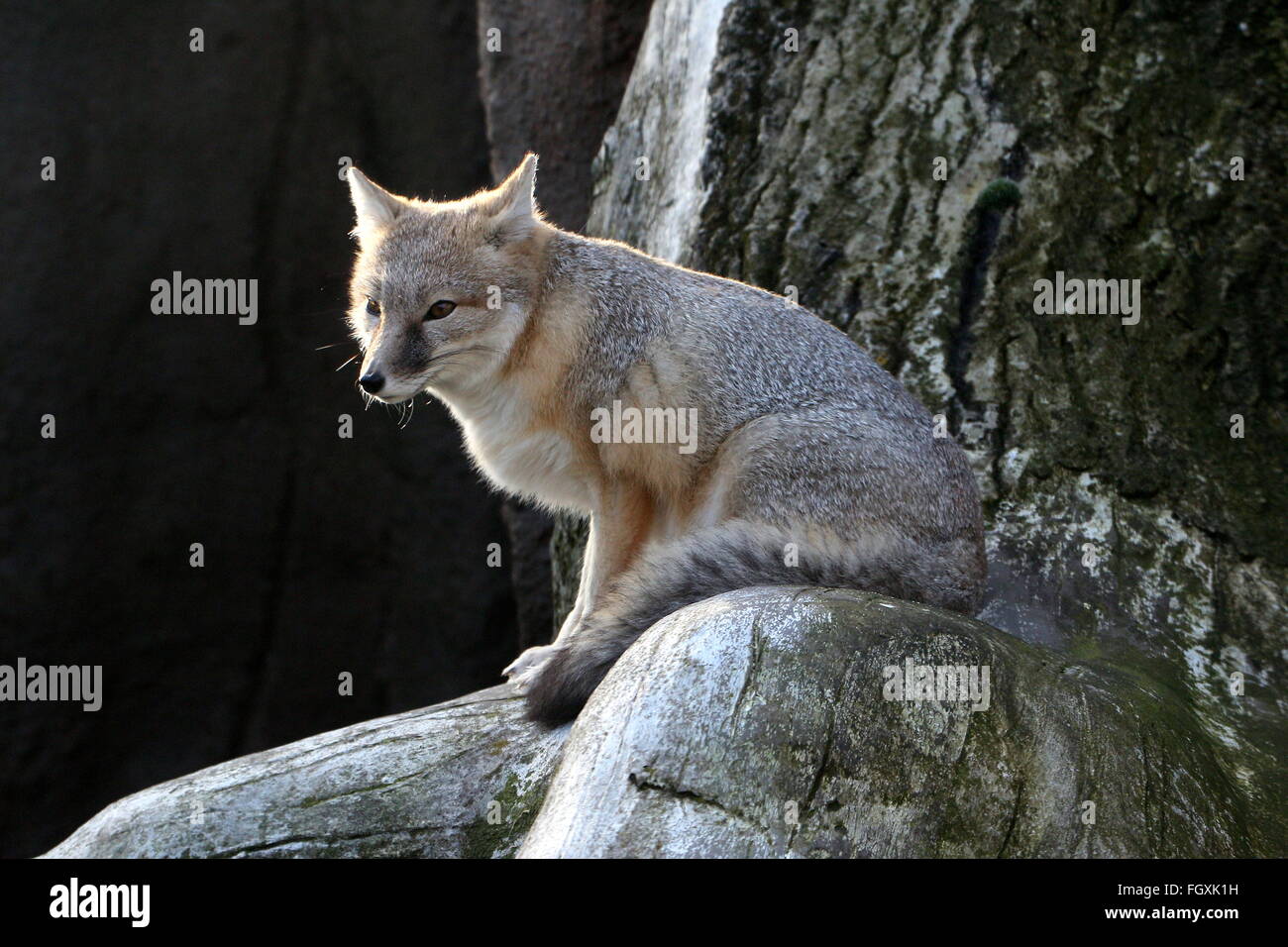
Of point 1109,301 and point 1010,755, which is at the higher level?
point 1109,301

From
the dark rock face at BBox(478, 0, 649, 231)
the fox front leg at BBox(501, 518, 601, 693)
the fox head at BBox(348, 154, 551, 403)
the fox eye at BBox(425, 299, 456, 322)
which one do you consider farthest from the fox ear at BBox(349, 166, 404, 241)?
the dark rock face at BBox(478, 0, 649, 231)

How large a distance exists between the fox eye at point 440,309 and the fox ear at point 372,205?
1.95 feet

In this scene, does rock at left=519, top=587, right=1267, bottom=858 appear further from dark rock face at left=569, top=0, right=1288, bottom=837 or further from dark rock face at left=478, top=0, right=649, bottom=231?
dark rock face at left=478, top=0, right=649, bottom=231

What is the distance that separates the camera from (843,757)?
356 cm

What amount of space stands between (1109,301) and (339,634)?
594cm

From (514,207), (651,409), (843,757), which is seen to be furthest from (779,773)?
(514,207)

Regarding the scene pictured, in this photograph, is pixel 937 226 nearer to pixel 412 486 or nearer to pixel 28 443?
pixel 412 486

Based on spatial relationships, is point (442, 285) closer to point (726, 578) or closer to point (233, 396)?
point (726, 578)

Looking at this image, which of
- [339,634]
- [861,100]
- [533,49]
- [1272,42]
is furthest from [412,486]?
[1272,42]

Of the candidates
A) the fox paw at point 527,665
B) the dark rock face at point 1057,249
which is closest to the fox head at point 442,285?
the fox paw at point 527,665

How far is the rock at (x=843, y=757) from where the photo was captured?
3424 millimetres

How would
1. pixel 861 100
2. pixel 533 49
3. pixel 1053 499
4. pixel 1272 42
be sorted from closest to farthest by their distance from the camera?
1. pixel 1053 499
2. pixel 1272 42
3. pixel 861 100
4. pixel 533 49

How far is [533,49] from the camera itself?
891 centimetres

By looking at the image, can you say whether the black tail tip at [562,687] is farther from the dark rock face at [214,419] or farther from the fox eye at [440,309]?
the dark rock face at [214,419]
